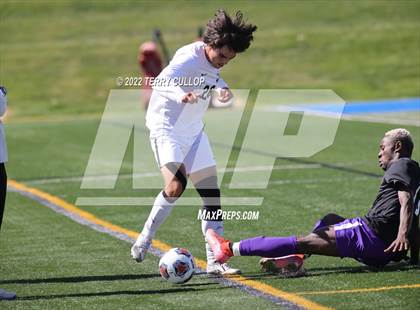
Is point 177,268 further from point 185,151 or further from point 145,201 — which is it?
point 145,201

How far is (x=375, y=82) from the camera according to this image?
3144 centimetres

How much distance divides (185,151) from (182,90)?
0.58 metres

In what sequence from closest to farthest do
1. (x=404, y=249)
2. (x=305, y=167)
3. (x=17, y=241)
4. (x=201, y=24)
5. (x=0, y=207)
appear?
(x=404, y=249) → (x=0, y=207) → (x=17, y=241) → (x=305, y=167) → (x=201, y=24)

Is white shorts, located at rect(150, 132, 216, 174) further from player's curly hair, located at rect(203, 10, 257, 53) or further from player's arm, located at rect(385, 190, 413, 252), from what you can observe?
player's arm, located at rect(385, 190, 413, 252)

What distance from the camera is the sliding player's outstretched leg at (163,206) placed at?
7.58 meters

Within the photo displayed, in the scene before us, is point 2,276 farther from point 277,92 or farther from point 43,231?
point 277,92

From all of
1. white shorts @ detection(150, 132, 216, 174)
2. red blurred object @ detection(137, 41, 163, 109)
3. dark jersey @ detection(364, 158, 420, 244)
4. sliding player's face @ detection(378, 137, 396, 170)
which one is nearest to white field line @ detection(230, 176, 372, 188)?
white shorts @ detection(150, 132, 216, 174)

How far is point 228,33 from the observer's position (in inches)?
295

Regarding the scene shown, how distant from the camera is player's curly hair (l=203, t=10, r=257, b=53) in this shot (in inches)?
295

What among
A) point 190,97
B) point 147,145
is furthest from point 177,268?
point 147,145

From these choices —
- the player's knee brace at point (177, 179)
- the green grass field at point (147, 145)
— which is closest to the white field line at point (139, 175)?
the green grass field at point (147, 145)

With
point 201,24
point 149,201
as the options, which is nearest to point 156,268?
point 149,201

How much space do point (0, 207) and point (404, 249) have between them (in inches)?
126

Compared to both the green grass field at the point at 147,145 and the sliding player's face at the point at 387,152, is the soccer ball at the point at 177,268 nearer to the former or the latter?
the green grass field at the point at 147,145
